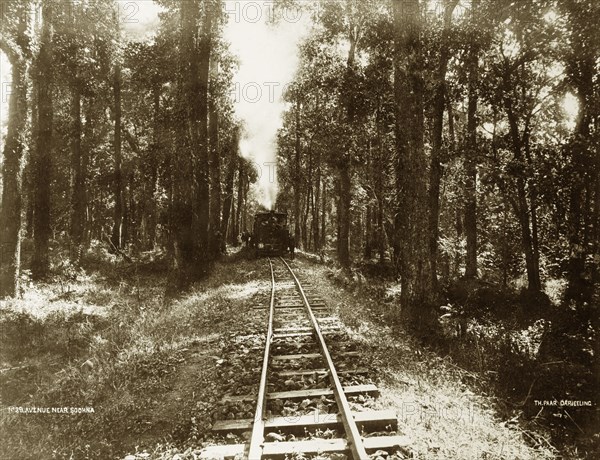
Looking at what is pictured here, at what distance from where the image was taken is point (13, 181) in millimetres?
10789

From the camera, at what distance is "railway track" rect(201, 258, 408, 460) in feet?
13.4

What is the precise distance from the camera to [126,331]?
8.49 meters

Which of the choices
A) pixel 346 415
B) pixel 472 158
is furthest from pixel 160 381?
pixel 472 158

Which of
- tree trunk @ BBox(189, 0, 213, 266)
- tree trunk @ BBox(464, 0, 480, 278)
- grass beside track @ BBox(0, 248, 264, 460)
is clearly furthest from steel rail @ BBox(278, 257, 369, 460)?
tree trunk @ BBox(464, 0, 480, 278)

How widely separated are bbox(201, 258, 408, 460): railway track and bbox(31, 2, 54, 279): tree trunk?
1055 centimetres

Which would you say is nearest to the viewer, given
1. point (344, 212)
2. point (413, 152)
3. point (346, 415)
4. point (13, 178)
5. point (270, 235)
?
point (346, 415)

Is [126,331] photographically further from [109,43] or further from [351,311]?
[109,43]

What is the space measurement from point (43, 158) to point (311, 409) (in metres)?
14.1

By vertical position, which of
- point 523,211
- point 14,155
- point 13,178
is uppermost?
point 14,155

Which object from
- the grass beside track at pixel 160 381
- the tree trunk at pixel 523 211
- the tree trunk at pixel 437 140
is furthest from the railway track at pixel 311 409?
the tree trunk at pixel 523 211

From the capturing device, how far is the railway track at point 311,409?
13.4 feet

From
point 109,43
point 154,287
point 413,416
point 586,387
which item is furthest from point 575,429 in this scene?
point 109,43

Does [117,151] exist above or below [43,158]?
above

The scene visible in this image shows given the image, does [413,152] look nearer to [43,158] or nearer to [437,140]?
[437,140]
